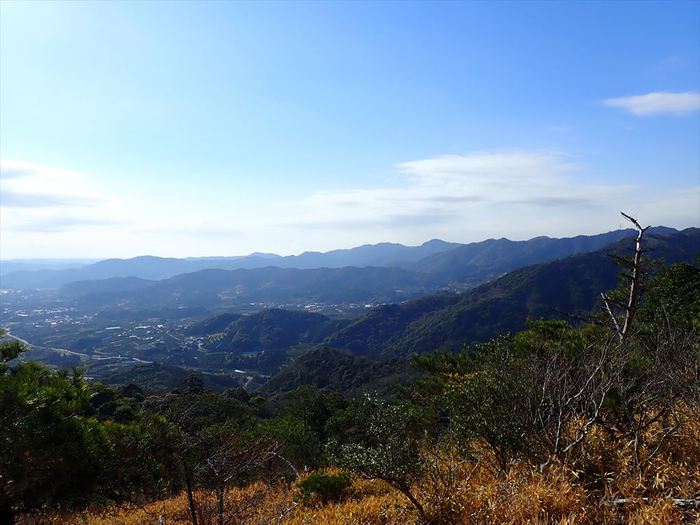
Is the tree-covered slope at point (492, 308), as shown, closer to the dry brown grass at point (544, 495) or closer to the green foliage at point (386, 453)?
the dry brown grass at point (544, 495)

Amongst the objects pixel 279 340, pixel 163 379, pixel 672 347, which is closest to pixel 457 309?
pixel 279 340

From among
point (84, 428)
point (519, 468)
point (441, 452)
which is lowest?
point (441, 452)

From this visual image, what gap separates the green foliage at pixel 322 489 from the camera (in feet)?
21.1

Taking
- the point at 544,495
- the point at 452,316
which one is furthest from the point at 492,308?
the point at 544,495

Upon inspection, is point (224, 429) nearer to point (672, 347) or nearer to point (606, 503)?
point (606, 503)

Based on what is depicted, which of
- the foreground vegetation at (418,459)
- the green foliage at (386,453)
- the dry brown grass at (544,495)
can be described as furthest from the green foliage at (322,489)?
the green foliage at (386,453)

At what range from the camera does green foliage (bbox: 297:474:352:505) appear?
645 centimetres

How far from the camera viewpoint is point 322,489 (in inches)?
259

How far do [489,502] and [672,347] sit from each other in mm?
5890

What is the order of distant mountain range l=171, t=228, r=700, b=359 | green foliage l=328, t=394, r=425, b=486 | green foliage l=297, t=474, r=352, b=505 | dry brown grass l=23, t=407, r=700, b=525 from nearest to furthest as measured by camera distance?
dry brown grass l=23, t=407, r=700, b=525 < green foliage l=328, t=394, r=425, b=486 < green foliage l=297, t=474, r=352, b=505 < distant mountain range l=171, t=228, r=700, b=359

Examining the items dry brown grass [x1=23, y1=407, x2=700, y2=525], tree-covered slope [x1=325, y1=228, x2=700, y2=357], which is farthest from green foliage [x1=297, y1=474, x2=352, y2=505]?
tree-covered slope [x1=325, y1=228, x2=700, y2=357]

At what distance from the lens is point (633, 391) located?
6395mm

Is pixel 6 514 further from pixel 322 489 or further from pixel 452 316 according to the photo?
pixel 452 316

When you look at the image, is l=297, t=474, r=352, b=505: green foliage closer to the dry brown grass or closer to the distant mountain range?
the dry brown grass
